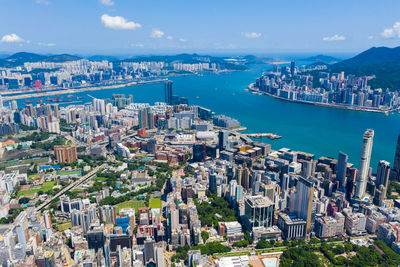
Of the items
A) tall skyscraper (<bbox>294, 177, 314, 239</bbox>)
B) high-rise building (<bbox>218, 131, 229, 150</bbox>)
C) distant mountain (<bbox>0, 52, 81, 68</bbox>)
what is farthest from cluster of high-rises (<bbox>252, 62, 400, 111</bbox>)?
distant mountain (<bbox>0, 52, 81, 68</bbox>)

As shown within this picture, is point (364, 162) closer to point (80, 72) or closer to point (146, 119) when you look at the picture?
point (146, 119)

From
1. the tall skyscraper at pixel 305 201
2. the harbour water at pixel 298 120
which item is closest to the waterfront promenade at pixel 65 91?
the harbour water at pixel 298 120

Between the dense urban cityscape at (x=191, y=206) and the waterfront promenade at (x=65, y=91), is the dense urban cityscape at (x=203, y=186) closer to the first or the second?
the dense urban cityscape at (x=191, y=206)

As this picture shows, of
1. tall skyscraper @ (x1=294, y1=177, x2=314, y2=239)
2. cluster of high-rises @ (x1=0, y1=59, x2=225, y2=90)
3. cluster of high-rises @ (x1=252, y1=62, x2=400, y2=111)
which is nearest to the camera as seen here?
tall skyscraper @ (x1=294, y1=177, x2=314, y2=239)

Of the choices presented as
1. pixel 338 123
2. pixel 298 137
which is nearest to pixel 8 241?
pixel 298 137

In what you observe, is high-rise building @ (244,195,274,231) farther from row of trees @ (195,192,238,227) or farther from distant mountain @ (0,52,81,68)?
distant mountain @ (0,52,81,68)

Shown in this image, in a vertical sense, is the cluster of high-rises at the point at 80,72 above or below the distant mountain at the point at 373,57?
below

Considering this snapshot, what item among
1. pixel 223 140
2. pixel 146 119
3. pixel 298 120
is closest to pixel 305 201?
pixel 223 140
